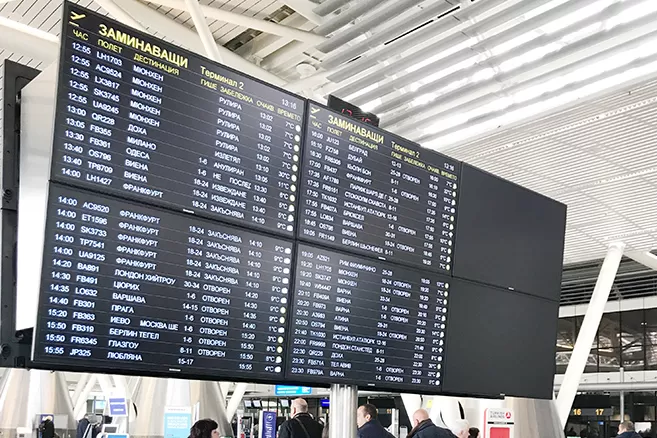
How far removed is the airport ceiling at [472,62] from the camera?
7035 millimetres

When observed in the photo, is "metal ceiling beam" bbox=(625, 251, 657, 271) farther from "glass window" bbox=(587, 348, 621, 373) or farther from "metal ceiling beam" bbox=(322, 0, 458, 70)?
"metal ceiling beam" bbox=(322, 0, 458, 70)

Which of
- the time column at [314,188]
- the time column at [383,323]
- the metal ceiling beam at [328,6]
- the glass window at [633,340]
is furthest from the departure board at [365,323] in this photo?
the glass window at [633,340]

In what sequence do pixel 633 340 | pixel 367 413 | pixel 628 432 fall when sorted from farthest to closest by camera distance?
pixel 633 340 < pixel 628 432 < pixel 367 413

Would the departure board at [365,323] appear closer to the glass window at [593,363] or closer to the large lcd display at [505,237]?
the large lcd display at [505,237]

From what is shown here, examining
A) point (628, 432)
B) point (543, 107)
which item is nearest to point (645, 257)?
point (628, 432)

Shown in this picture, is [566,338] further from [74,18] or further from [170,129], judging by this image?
[74,18]

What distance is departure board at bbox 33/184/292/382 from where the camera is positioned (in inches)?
101

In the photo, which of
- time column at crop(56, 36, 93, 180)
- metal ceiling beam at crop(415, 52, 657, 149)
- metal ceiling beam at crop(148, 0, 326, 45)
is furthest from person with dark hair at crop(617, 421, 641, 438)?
time column at crop(56, 36, 93, 180)

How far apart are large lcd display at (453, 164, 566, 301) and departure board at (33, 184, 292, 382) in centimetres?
131

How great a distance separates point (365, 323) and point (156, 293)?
1.16m

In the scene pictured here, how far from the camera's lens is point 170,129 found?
9.66ft

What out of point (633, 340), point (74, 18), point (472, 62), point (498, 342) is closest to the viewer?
point (74, 18)

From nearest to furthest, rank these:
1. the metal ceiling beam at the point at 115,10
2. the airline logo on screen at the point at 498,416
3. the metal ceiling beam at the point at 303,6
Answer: the airline logo on screen at the point at 498,416 → the metal ceiling beam at the point at 115,10 → the metal ceiling beam at the point at 303,6

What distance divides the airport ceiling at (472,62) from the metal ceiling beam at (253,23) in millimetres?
16
